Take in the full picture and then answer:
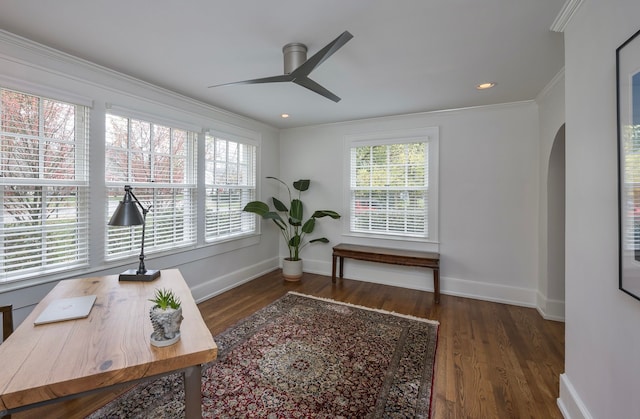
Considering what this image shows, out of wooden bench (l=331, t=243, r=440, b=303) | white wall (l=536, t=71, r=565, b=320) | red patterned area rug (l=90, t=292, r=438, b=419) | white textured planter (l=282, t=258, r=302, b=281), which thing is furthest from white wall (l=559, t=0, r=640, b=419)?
white textured planter (l=282, t=258, r=302, b=281)

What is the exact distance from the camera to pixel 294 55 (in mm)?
2100

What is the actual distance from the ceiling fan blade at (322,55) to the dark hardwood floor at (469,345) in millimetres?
2421

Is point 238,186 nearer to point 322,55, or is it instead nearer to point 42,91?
point 42,91

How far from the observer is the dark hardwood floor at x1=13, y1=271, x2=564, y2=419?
5.87 ft

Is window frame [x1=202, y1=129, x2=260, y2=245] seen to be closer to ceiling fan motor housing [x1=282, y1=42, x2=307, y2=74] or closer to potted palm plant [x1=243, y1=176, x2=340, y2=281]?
potted palm plant [x1=243, y1=176, x2=340, y2=281]

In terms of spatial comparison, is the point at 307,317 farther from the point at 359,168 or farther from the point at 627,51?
the point at 627,51

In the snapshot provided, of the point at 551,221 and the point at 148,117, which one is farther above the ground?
the point at 148,117

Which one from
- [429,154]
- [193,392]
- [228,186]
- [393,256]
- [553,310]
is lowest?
[553,310]

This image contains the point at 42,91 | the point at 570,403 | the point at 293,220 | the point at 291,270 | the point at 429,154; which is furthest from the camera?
the point at 293,220

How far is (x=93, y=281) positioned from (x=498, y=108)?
4611 mm

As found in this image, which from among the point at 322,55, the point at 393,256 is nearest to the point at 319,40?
the point at 322,55

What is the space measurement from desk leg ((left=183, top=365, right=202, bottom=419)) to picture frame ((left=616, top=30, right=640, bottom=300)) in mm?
1864

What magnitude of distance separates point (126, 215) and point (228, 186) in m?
2.21

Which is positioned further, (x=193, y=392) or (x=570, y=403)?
(x=570, y=403)
